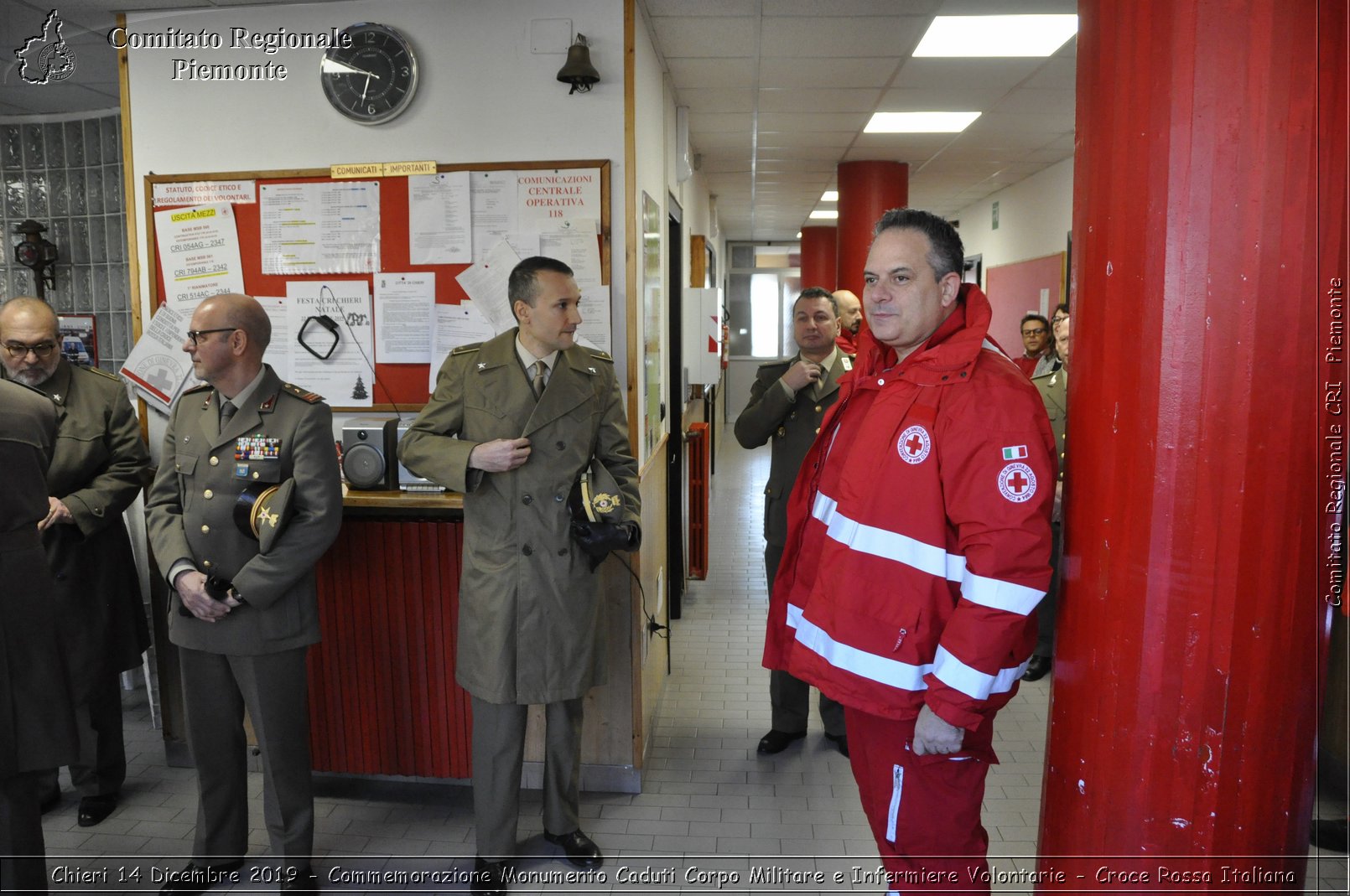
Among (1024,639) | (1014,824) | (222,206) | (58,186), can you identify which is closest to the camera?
(1024,639)

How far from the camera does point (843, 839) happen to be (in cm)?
292

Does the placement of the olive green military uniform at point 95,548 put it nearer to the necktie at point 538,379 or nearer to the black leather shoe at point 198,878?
the black leather shoe at point 198,878

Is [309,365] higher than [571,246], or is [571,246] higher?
[571,246]

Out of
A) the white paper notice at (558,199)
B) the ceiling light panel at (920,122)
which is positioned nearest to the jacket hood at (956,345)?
the white paper notice at (558,199)

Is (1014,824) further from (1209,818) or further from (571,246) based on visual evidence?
(571,246)

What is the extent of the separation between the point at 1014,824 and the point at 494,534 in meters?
1.98

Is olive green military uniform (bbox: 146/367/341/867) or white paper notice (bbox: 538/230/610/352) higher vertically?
white paper notice (bbox: 538/230/610/352)

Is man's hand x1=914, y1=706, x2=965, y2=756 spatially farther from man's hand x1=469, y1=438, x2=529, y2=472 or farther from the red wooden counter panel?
the red wooden counter panel

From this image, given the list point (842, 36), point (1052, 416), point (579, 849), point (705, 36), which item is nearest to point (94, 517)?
point (579, 849)

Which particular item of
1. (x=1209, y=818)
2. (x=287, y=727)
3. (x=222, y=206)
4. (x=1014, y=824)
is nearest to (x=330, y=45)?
(x=222, y=206)

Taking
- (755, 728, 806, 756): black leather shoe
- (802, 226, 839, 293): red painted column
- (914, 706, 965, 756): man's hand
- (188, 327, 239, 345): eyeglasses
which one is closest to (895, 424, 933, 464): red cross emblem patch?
(914, 706, 965, 756): man's hand

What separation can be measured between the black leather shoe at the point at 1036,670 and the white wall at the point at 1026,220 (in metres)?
3.83

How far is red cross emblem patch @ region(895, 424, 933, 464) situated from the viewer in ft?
A: 5.71

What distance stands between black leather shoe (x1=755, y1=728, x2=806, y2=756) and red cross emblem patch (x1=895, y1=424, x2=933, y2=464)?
2099 millimetres
